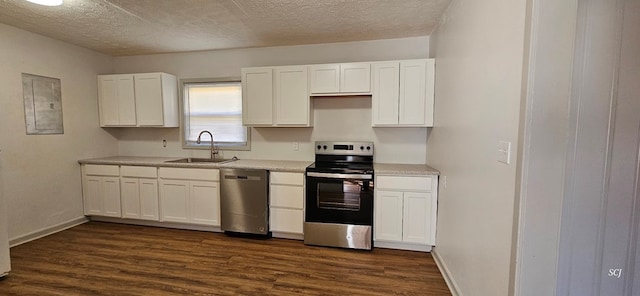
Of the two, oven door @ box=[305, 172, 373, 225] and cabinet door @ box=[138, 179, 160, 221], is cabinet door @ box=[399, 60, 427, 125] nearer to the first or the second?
oven door @ box=[305, 172, 373, 225]

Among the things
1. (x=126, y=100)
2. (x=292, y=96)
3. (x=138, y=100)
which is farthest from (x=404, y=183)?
(x=126, y=100)

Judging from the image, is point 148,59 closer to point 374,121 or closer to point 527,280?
point 374,121

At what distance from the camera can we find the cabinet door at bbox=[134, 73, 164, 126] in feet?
11.9

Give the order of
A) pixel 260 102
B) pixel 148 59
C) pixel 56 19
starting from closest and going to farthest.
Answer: pixel 56 19 < pixel 260 102 < pixel 148 59

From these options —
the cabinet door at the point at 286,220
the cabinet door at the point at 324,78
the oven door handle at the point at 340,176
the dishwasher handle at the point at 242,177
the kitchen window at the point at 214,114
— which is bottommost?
the cabinet door at the point at 286,220

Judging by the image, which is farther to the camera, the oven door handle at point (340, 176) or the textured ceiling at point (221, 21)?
the oven door handle at point (340, 176)

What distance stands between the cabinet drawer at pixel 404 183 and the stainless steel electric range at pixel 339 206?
0.13 meters

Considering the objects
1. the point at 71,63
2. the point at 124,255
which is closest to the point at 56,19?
the point at 71,63

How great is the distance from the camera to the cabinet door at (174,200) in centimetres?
336

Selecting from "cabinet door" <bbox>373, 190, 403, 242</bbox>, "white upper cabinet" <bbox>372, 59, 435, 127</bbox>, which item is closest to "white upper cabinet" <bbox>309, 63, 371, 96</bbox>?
"white upper cabinet" <bbox>372, 59, 435, 127</bbox>

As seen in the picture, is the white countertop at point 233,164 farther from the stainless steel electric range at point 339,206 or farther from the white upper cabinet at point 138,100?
the white upper cabinet at point 138,100

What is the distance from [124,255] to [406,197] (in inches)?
117

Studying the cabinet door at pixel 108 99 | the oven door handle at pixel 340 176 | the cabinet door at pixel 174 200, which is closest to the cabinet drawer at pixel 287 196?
the oven door handle at pixel 340 176

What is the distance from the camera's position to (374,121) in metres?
3.06
